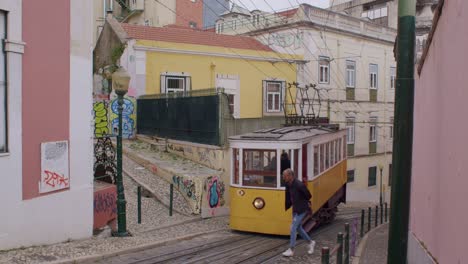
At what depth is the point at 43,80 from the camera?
30.2ft

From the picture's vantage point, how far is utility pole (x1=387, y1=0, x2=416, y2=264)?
4855 millimetres

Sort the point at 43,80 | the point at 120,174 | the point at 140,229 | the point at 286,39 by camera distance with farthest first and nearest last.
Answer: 1. the point at 286,39
2. the point at 140,229
3. the point at 120,174
4. the point at 43,80

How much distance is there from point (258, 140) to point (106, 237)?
3950 millimetres

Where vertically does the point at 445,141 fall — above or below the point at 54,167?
above

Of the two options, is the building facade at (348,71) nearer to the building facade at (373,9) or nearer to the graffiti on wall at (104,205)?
the building facade at (373,9)

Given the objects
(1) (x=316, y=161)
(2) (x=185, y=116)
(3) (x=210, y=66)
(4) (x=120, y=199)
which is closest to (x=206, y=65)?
(3) (x=210, y=66)

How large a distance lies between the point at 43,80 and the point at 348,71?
2420 centimetres

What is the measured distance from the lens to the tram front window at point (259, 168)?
1154 centimetres

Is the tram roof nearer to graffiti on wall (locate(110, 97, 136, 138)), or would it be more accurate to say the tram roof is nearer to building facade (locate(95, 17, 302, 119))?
building facade (locate(95, 17, 302, 119))

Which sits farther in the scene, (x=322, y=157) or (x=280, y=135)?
(x=322, y=157)

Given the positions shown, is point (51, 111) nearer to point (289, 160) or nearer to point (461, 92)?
point (289, 160)

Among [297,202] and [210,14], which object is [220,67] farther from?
[210,14]

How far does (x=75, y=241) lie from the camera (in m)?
9.88

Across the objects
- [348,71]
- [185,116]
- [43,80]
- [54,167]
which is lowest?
[54,167]
